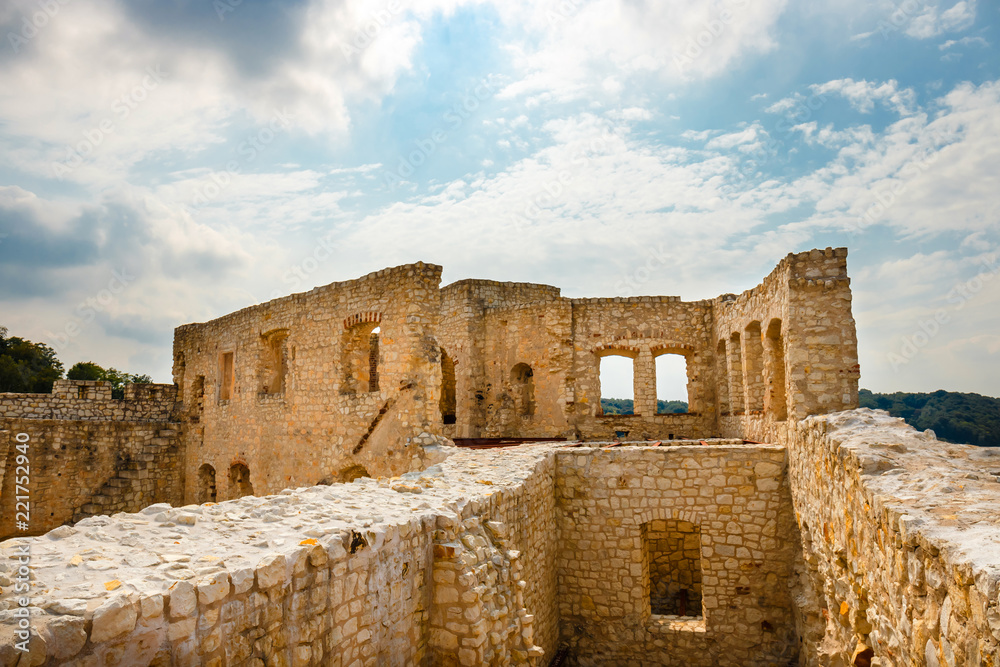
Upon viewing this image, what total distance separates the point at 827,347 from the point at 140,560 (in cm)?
791

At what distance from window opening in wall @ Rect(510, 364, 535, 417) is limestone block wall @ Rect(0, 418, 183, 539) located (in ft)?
30.1

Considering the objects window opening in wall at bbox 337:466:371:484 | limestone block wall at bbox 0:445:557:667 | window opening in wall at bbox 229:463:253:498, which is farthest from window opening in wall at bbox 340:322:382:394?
limestone block wall at bbox 0:445:557:667

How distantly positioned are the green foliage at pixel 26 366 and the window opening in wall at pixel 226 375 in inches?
670

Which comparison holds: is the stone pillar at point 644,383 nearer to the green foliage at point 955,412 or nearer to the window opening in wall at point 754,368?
the window opening in wall at point 754,368

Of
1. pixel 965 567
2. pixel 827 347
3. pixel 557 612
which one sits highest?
pixel 827 347

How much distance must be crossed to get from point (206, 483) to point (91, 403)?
382 cm

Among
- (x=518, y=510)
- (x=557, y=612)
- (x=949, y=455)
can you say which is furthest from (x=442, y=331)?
(x=949, y=455)

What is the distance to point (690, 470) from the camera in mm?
8938

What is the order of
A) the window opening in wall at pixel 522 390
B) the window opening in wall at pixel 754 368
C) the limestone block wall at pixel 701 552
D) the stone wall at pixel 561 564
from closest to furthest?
the stone wall at pixel 561 564 → the limestone block wall at pixel 701 552 → the window opening in wall at pixel 754 368 → the window opening in wall at pixel 522 390

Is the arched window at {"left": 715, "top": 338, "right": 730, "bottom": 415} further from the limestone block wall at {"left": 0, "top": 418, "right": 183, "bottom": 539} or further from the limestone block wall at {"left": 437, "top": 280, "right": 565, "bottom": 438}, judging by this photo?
the limestone block wall at {"left": 0, "top": 418, "right": 183, "bottom": 539}

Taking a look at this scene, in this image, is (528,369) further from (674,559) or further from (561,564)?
(561,564)

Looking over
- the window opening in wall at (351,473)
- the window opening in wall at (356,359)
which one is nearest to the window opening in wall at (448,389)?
the window opening in wall at (356,359)

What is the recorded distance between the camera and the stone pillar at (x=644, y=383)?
44.6 feet

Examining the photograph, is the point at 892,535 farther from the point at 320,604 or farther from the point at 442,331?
the point at 442,331
